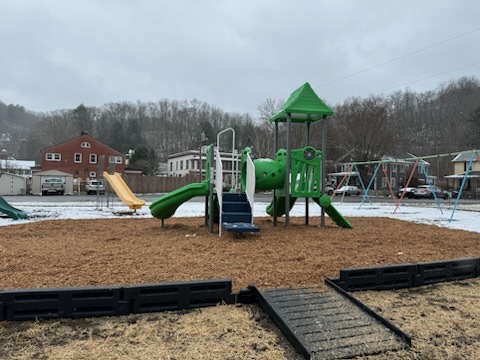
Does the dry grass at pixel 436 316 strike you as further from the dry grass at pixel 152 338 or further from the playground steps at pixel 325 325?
the dry grass at pixel 152 338

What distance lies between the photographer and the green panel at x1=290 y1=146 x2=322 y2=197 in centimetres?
865

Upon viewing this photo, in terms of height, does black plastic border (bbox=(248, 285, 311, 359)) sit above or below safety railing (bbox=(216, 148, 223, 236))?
below

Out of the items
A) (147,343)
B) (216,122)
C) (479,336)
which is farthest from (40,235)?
(216,122)

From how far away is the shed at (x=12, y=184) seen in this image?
1310 inches

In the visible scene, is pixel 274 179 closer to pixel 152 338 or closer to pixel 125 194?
pixel 152 338

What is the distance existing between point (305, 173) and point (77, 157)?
Answer: 149 ft

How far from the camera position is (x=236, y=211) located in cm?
766

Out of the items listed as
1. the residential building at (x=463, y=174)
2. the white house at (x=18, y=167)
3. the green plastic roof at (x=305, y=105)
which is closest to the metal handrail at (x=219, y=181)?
the green plastic roof at (x=305, y=105)

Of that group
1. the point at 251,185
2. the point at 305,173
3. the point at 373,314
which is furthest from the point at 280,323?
the point at 305,173

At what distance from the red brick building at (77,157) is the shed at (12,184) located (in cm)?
1182

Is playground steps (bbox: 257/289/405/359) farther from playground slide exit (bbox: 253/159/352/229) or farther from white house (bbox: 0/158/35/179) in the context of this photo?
white house (bbox: 0/158/35/179)

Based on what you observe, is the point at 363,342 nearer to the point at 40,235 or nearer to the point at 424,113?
the point at 40,235

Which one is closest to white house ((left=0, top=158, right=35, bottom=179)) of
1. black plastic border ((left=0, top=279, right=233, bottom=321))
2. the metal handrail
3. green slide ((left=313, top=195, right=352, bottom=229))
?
the metal handrail

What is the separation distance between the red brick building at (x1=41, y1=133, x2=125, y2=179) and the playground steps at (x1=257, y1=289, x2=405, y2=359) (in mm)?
45895
